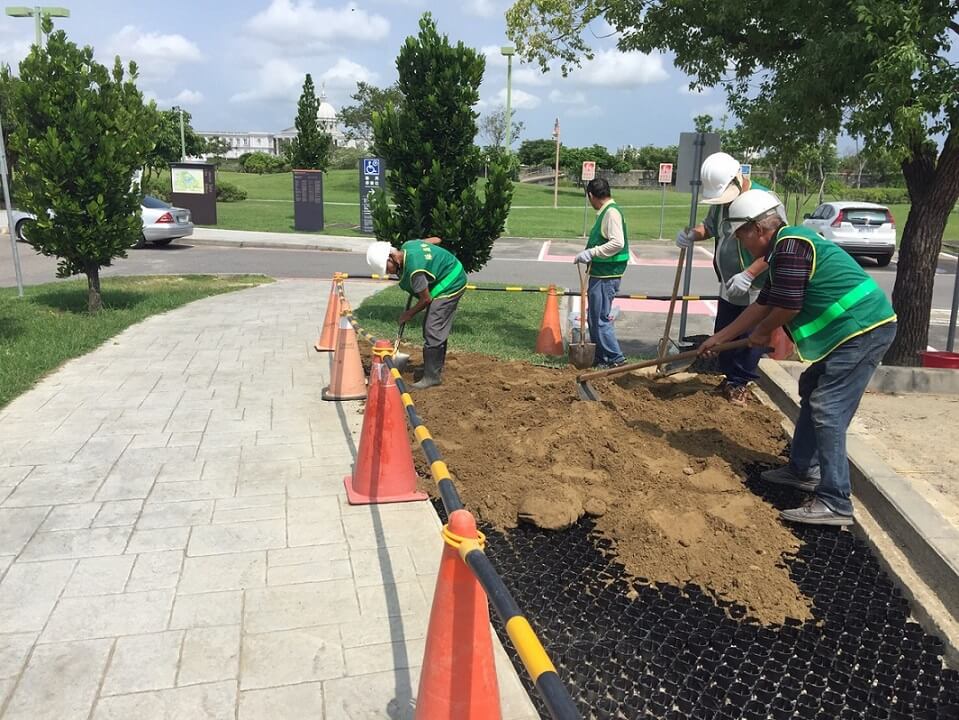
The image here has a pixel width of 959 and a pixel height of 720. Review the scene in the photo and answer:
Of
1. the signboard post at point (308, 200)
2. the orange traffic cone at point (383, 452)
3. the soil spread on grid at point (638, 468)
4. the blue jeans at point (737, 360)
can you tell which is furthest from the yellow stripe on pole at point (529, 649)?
the signboard post at point (308, 200)

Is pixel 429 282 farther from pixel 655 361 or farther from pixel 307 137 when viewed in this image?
pixel 307 137

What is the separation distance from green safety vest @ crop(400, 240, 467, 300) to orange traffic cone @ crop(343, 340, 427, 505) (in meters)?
1.77

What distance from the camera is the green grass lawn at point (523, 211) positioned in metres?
27.0

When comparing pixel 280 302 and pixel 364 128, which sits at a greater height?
pixel 364 128

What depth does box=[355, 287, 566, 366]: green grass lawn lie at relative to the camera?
331 inches

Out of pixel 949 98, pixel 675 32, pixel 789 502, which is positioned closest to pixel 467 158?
pixel 675 32

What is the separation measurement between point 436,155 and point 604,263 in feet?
9.38

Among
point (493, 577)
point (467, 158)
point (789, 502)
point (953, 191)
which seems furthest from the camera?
point (467, 158)

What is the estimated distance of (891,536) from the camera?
3869 millimetres

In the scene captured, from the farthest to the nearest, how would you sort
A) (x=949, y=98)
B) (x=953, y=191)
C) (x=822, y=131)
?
(x=822, y=131), (x=953, y=191), (x=949, y=98)

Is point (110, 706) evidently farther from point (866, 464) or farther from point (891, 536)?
point (866, 464)

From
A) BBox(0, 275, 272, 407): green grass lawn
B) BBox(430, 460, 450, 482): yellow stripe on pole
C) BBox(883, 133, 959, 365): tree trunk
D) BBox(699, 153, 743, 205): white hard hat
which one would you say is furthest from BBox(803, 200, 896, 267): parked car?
BBox(430, 460, 450, 482): yellow stripe on pole

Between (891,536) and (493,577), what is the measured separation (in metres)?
2.92

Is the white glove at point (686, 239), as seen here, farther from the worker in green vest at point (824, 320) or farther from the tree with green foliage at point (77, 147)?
the tree with green foliage at point (77, 147)
